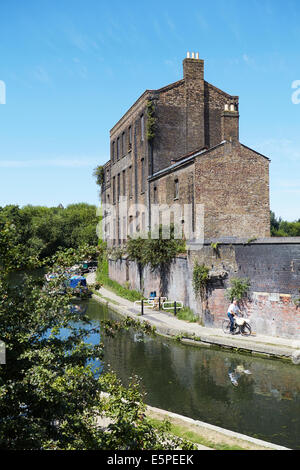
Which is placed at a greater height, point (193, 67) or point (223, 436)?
point (193, 67)

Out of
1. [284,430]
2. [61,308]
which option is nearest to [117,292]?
[284,430]

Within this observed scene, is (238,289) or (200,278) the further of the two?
(200,278)

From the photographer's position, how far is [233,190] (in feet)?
74.0

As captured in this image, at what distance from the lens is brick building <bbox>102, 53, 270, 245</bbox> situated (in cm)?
2227

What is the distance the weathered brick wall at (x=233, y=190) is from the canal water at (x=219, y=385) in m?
8.31

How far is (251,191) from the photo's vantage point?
75.5 ft

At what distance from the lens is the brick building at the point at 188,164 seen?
22.3 m

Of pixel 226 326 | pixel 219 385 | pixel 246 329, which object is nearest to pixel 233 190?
pixel 226 326

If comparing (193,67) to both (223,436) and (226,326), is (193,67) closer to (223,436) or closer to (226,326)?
(226,326)

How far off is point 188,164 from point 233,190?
275 cm

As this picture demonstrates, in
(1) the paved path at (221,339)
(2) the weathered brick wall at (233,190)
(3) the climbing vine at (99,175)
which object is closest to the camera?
(1) the paved path at (221,339)

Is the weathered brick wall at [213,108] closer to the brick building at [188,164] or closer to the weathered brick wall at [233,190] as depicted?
the brick building at [188,164]

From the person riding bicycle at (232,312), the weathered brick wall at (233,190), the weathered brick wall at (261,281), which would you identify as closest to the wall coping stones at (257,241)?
the weathered brick wall at (261,281)
